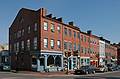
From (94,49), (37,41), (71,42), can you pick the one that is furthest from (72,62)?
(94,49)

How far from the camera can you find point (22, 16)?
5375 centimetres

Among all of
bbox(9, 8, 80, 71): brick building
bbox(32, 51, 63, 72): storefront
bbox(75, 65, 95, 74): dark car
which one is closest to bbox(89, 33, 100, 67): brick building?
bbox(9, 8, 80, 71): brick building

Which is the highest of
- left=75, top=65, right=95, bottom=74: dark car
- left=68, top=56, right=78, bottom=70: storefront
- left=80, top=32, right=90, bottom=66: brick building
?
Answer: left=80, top=32, right=90, bottom=66: brick building

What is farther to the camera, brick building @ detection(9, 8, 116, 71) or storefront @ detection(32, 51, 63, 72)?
brick building @ detection(9, 8, 116, 71)

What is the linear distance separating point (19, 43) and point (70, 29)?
10.8 m

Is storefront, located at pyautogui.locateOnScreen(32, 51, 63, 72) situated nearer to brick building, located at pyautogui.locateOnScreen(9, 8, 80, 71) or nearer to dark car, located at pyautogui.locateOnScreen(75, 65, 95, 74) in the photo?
brick building, located at pyautogui.locateOnScreen(9, 8, 80, 71)

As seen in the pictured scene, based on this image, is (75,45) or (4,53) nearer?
(75,45)

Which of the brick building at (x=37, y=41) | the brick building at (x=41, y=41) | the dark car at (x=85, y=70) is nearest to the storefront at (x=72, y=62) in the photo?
the brick building at (x=41, y=41)

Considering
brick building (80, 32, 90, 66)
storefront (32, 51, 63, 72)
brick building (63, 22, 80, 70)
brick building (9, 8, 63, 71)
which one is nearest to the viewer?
storefront (32, 51, 63, 72)

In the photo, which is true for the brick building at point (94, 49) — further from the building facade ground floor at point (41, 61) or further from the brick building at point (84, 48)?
the building facade ground floor at point (41, 61)

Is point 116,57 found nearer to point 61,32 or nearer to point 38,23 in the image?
point 61,32

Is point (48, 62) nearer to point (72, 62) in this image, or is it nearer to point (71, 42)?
point (72, 62)

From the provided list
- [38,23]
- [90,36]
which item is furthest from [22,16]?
[90,36]

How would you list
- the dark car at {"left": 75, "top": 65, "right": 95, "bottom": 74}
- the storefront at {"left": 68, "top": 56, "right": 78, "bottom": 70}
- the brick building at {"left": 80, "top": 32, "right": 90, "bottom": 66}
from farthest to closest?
the brick building at {"left": 80, "top": 32, "right": 90, "bottom": 66}, the storefront at {"left": 68, "top": 56, "right": 78, "bottom": 70}, the dark car at {"left": 75, "top": 65, "right": 95, "bottom": 74}
